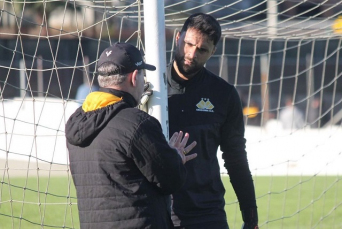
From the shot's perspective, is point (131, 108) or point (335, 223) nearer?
point (131, 108)

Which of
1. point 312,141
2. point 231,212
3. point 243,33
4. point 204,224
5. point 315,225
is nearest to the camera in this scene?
point 204,224

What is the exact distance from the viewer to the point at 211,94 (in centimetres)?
338

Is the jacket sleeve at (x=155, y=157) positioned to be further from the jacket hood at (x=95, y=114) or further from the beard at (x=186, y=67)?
the beard at (x=186, y=67)

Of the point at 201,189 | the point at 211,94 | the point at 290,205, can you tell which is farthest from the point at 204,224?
the point at 290,205

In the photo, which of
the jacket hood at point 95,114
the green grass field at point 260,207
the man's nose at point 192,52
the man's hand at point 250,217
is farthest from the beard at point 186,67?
the green grass field at point 260,207

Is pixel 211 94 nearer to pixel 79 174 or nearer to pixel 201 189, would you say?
pixel 201 189

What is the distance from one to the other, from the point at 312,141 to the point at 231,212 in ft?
13.0

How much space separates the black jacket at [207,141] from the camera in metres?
3.24

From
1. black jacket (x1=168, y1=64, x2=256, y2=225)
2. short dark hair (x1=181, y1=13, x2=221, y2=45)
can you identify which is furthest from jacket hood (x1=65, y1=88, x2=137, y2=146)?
short dark hair (x1=181, y1=13, x2=221, y2=45)

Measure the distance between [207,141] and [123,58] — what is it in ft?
2.75

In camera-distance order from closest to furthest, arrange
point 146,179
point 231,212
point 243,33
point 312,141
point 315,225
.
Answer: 1. point 146,179
2. point 243,33
3. point 315,225
4. point 231,212
5. point 312,141

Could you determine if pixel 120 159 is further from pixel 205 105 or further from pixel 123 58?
pixel 205 105

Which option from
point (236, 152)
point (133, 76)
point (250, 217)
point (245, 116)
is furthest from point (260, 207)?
point (133, 76)

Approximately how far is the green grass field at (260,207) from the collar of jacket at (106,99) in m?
3.13
